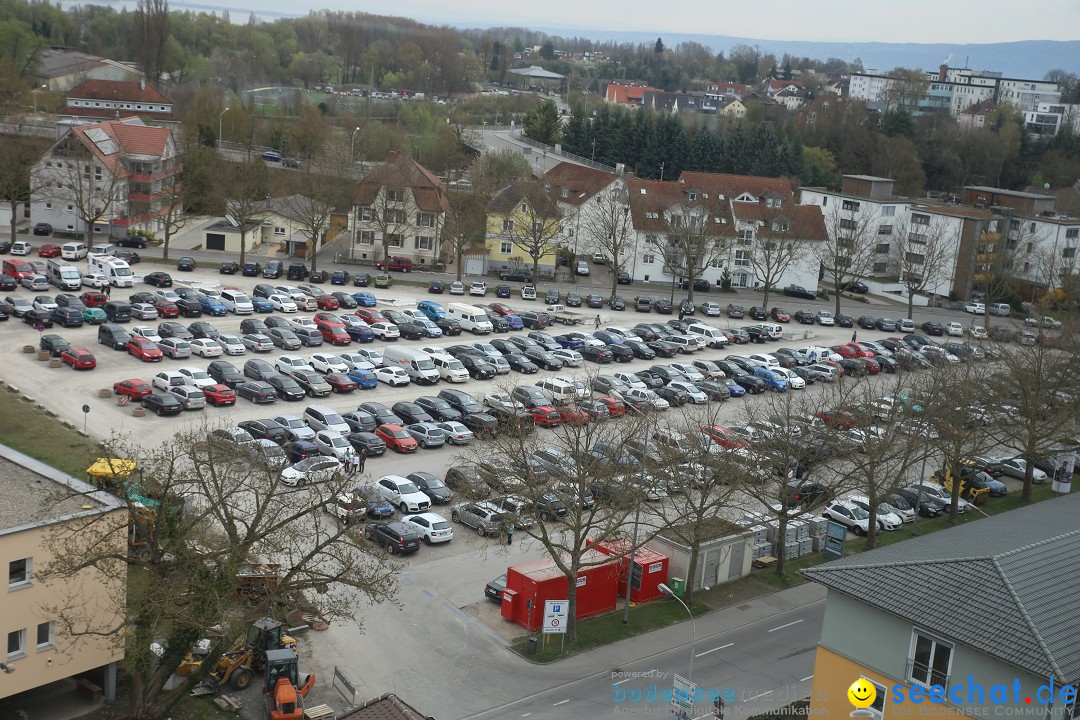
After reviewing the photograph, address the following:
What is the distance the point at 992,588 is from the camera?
20125 millimetres

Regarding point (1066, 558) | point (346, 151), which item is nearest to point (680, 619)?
point (1066, 558)

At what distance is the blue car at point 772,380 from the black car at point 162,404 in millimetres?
28350

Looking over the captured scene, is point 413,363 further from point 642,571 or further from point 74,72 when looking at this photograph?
point 74,72

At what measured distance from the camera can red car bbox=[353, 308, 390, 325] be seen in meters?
55.9

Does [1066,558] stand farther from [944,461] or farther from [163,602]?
[944,461]

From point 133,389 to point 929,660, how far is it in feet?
108

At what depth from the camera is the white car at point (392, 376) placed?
1913 inches

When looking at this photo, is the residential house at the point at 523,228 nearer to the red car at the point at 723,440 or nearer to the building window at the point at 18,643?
the red car at the point at 723,440

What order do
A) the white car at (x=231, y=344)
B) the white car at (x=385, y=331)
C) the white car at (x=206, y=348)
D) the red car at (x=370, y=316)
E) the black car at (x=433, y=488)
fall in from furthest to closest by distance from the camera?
the red car at (x=370, y=316) < the white car at (x=385, y=331) < the white car at (x=231, y=344) < the white car at (x=206, y=348) < the black car at (x=433, y=488)

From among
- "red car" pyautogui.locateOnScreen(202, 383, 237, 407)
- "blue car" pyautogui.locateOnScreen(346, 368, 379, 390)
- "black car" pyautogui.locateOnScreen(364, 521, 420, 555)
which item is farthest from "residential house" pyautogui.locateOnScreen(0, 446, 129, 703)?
"blue car" pyautogui.locateOnScreen(346, 368, 379, 390)

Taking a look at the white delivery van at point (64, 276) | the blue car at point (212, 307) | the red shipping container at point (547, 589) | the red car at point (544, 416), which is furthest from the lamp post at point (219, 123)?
the red shipping container at point (547, 589)

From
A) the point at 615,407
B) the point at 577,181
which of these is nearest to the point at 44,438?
the point at 615,407

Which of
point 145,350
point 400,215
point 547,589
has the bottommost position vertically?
point 547,589

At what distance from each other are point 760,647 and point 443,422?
17.9m
